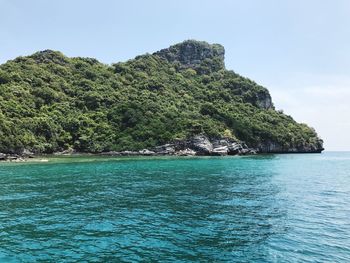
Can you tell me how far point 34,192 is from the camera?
114 ft

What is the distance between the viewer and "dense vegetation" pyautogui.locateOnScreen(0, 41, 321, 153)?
383 feet

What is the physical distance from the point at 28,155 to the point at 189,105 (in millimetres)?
92755

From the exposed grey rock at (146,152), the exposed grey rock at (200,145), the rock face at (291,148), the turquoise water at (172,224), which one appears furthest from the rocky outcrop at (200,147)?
the turquoise water at (172,224)

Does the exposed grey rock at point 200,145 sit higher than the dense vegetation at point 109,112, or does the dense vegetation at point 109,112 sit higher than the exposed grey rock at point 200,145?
the dense vegetation at point 109,112

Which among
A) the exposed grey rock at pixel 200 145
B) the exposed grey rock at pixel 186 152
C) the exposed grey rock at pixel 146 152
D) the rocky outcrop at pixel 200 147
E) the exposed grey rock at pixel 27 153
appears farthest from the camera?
the exposed grey rock at pixel 200 145

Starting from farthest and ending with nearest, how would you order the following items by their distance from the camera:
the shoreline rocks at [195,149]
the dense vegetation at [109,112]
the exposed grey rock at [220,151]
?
the exposed grey rock at [220,151] < the dense vegetation at [109,112] < the shoreline rocks at [195,149]

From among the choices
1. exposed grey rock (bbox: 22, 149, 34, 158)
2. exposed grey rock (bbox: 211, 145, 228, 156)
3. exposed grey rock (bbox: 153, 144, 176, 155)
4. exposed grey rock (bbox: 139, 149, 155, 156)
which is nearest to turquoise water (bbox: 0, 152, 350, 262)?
exposed grey rock (bbox: 22, 149, 34, 158)

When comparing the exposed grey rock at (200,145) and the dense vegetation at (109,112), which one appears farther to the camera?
the exposed grey rock at (200,145)

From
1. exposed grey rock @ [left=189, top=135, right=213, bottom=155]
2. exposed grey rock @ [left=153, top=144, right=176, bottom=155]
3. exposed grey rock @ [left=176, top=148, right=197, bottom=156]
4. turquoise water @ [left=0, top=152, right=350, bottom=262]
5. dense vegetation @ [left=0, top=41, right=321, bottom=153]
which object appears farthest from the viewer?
exposed grey rock @ [left=189, top=135, right=213, bottom=155]

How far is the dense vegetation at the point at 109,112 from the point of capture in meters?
117

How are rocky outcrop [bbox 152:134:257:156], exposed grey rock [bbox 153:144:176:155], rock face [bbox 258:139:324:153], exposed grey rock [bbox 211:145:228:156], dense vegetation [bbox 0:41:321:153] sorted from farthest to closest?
rock face [bbox 258:139:324:153] < exposed grey rock [bbox 211:145:228:156] < rocky outcrop [bbox 152:134:257:156] < exposed grey rock [bbox 153:144:176:155] < dense vegetation [bbox 0:41:321:153]

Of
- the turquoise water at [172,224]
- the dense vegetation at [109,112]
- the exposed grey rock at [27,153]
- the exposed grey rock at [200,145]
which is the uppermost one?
the dense vegetation at [109,112]

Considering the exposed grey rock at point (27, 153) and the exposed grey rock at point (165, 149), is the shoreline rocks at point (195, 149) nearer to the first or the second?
the exposed grey rock at point (165, 149)

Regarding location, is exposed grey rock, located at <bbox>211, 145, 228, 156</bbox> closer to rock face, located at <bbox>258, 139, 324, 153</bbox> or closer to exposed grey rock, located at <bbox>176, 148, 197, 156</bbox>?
exposed grey rock, located at <bbox>176, 148, 197, 156</bbox>
